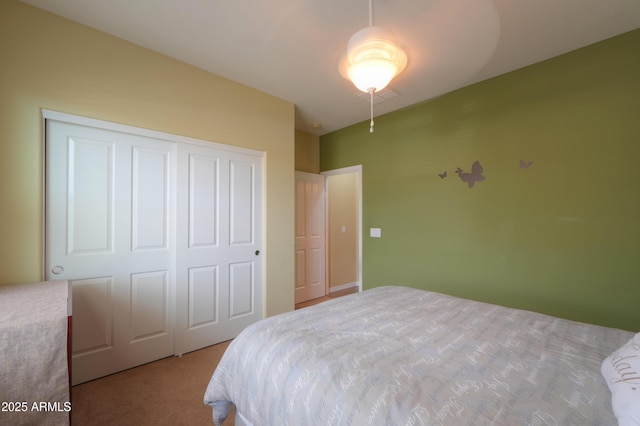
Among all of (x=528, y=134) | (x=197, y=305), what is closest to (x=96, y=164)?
(x=197, y=305)

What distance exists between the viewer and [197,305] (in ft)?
8.02

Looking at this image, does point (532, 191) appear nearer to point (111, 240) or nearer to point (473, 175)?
point (473, 175)

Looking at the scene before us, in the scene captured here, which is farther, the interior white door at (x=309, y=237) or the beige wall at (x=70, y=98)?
the interior white door at (x=309, y=237)

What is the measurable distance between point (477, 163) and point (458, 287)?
4.28ft

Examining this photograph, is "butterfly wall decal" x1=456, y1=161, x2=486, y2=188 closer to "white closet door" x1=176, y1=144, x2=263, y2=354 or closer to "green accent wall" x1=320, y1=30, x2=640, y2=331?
"green accent wall" x1=320, y1=30, x2=640, y2=331

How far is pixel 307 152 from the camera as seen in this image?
4.10 meters

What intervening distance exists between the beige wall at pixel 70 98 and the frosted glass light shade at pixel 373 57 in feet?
5.18

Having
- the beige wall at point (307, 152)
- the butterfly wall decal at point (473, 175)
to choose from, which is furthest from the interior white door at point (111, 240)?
the butterfly wall decal at point (473, 175)

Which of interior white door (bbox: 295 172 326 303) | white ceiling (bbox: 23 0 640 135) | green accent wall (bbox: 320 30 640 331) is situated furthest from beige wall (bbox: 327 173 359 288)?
white ceiling (bbox: 23 0 640 135)

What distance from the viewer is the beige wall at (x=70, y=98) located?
1.65m

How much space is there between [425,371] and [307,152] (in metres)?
3.56

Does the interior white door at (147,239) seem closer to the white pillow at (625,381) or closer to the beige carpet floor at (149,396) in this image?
the beige carpet floor at (149,396)

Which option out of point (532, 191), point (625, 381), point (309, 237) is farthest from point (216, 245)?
point (532, 191)

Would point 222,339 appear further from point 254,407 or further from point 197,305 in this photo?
point 254,407
